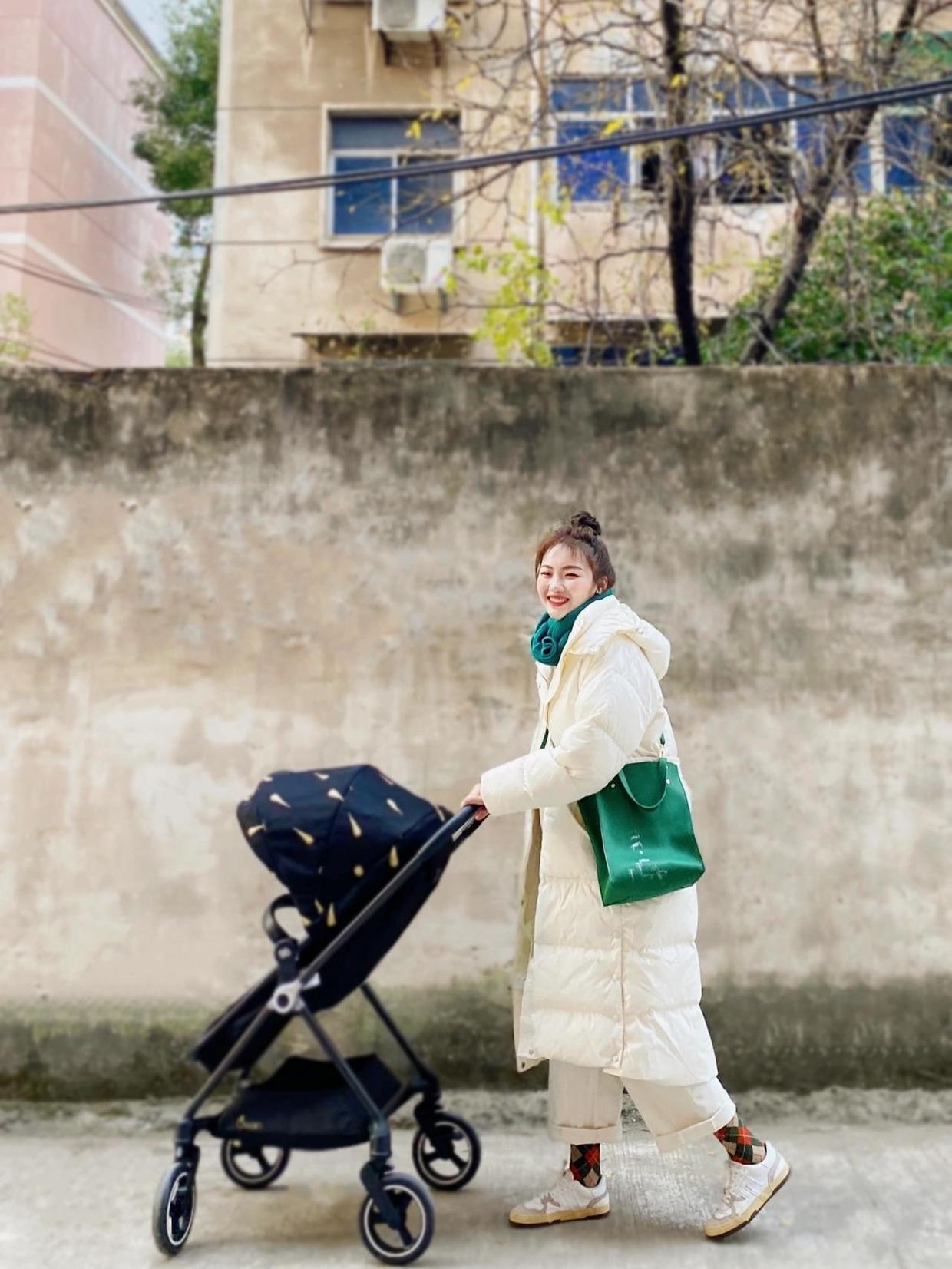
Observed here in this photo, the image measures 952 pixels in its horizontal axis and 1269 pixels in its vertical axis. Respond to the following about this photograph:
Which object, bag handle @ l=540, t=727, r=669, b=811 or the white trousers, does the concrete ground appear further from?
bag handle @ l=540, t=727, r=669, b=811

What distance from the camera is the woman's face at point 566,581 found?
8.41ft

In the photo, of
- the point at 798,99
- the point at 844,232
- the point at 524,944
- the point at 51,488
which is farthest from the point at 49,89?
the point at 524,944

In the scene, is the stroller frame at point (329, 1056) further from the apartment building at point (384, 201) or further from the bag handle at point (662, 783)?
the apartment building at point (384, 201)

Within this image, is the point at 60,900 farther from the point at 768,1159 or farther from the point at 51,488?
the point at 768,1159

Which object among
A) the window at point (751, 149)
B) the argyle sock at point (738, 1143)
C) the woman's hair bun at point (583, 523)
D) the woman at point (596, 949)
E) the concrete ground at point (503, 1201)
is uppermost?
the window at point (751, 149)

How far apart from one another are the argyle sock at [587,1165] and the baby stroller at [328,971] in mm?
387

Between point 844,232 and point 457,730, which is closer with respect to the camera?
point 457,730


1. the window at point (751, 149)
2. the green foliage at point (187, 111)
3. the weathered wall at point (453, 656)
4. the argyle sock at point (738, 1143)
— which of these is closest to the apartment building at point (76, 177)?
the green foliage at point (187, 111)

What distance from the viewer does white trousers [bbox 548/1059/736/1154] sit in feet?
8.01

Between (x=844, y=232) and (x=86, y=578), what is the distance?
16.0 ft

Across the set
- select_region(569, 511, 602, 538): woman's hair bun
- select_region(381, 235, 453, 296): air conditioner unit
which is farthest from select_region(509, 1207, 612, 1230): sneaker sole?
select_region(381, 235, 453, 296): air conditioner unit

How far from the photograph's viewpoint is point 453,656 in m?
3.33

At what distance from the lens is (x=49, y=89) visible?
12898mm

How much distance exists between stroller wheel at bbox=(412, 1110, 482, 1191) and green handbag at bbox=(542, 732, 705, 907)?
0.80 meters
